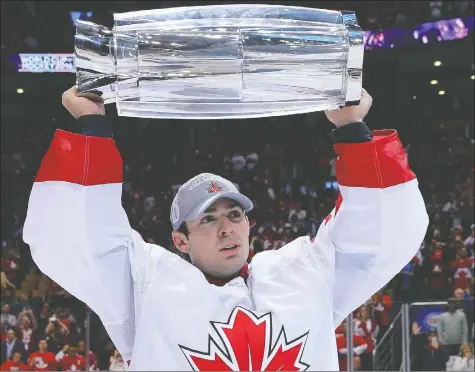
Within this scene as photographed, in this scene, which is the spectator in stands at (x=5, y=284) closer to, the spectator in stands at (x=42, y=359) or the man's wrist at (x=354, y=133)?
the spectator in stands at (x=42, y=359)

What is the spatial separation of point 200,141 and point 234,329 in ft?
49.7

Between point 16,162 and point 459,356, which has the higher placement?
point 16,162

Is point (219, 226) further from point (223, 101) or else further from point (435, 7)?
point (435, 7)

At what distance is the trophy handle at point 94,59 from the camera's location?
80.2 inches

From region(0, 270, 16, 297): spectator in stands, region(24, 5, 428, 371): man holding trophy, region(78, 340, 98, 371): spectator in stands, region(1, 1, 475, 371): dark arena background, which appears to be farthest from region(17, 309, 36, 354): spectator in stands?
region(24, 5, 428, 371): man holding trophy

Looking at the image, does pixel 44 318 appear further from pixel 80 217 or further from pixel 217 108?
pixel 217 108

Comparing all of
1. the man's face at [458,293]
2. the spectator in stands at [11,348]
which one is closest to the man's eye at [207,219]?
the spectator in stands at [11,348]

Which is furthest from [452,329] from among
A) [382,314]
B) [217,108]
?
[217,108]

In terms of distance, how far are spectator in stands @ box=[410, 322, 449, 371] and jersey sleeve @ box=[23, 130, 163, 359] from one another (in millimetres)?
4771

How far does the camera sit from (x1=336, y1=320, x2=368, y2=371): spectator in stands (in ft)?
20.8

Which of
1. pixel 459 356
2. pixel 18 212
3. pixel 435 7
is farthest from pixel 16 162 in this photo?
pixel 459 356

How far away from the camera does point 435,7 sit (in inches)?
605

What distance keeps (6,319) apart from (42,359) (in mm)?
811

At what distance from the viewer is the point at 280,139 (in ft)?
55.5
